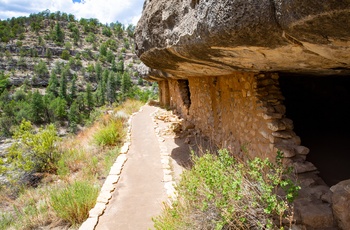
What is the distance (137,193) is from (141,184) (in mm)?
318

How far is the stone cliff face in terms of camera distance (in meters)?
Result: 1.45

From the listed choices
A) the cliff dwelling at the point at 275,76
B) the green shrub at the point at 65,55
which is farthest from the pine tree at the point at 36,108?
the cliff dwelling at the point at 275,76

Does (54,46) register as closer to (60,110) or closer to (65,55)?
(65,55)

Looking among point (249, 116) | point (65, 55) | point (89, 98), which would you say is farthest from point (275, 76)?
point (65, 55)

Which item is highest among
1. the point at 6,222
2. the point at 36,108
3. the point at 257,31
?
the point at 257,31

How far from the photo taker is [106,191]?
393cm

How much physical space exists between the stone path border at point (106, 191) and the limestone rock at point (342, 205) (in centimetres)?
259

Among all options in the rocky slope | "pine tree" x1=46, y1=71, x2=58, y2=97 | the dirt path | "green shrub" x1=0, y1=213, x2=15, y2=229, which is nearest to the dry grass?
"green shrub" x1=0, y1=213, x2=15, y2=229

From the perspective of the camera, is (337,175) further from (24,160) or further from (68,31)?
(68,31)

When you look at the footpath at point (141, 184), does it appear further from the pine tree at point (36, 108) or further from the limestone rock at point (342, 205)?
the pine tree at point (36, 108)

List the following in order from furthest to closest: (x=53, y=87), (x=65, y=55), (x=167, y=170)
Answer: (x=65, y=55), (x=53, y=87), (x=167, y=170)

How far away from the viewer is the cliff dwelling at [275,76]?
170 centimetres

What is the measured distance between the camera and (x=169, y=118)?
9039 millimetres

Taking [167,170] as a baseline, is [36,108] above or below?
below
